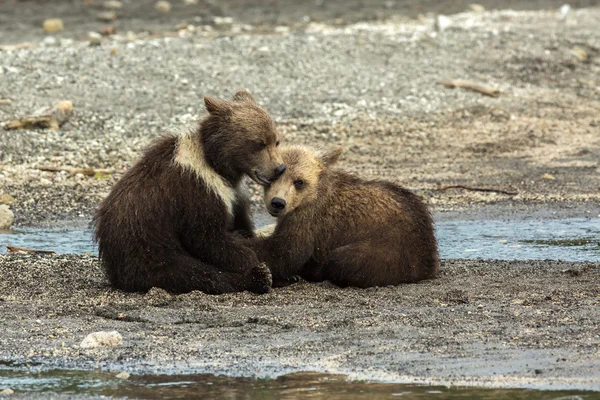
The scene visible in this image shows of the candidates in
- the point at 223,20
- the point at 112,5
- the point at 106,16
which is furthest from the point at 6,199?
the point at 112,5

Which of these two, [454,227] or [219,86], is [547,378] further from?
[219,86]

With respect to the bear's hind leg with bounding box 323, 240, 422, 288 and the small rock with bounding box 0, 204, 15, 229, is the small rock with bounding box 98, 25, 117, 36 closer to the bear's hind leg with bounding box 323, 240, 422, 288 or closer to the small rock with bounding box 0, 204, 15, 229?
the small rock with bounding box 0, 204, 15, 229

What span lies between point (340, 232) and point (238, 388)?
2782 millimetres

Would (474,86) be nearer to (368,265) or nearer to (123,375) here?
(368,265)

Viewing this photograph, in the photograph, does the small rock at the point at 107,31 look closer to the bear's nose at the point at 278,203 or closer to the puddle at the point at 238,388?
the bear's nose at the point at 278,203

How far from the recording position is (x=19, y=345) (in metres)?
6.80

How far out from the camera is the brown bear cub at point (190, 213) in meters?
8.12

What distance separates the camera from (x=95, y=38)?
66.5 feet

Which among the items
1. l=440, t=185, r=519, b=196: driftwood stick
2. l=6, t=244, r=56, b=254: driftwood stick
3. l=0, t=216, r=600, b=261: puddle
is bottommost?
l=0, t=216, r=600, b=261: puddle

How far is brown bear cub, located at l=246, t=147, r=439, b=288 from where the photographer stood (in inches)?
328

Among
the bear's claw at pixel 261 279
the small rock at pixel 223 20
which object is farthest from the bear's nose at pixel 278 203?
the small rock at pixel 223 20

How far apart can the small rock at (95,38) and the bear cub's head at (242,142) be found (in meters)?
10.5

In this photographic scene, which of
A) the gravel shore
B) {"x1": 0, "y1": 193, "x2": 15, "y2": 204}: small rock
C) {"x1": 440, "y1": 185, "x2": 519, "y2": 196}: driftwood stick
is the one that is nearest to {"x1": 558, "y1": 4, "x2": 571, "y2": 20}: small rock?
the gravel shore

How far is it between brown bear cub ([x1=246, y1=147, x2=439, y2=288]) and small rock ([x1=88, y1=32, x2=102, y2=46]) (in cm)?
1045
